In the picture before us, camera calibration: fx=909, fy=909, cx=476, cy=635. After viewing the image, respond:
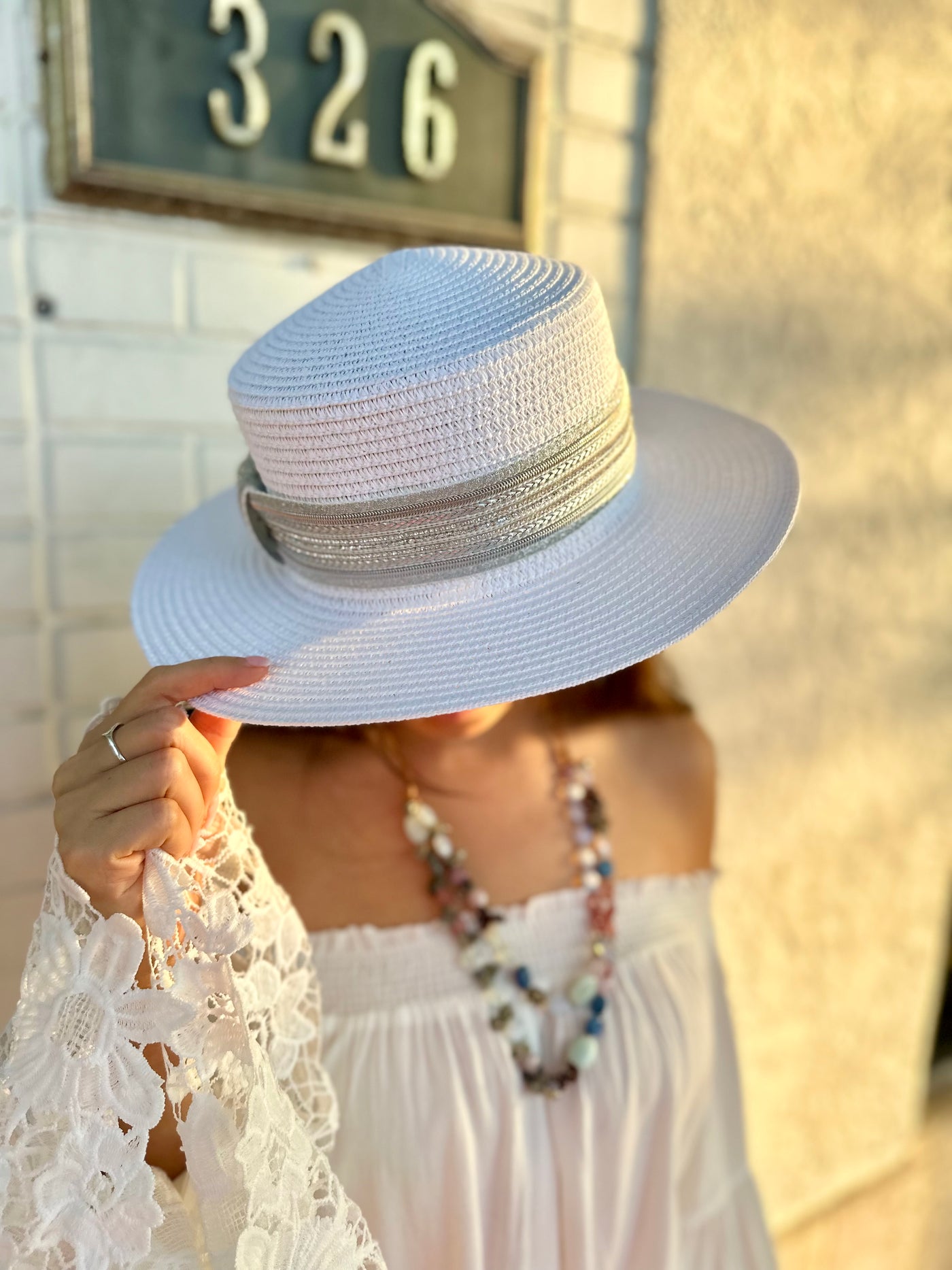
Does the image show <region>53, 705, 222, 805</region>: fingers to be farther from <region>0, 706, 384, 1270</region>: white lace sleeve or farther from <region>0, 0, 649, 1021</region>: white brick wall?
<region>0, 0, 649, 1021</region>: white brick wall

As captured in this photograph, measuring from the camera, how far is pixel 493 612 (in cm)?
57

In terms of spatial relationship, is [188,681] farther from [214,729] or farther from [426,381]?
[426,381]

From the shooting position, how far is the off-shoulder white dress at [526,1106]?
75cm

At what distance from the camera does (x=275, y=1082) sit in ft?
1.89

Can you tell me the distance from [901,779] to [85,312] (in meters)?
1.43

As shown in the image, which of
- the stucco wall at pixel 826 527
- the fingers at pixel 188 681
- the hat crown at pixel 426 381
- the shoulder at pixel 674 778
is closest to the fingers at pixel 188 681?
the fingers at pixel 188 681

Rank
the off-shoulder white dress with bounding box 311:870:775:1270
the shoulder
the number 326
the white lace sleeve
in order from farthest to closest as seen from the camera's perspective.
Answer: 1. the shoulder
2. the number 326
3. the off-shoulder white dress with bounding box 311:870:775:1270
4. the white lace sleeve

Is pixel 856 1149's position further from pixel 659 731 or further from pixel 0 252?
pixel 0 252

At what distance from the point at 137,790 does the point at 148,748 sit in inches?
1.0

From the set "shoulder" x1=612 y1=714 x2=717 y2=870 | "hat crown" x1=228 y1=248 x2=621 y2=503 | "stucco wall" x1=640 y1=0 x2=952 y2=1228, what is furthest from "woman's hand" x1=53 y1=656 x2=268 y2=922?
"stucco wall" x1=640 y1=0 x2=952 y2=1228

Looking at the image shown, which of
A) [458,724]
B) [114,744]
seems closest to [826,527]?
[458,724]

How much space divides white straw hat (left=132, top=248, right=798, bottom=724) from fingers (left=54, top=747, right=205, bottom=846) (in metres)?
0.05

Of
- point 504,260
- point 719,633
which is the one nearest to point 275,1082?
point 504,260

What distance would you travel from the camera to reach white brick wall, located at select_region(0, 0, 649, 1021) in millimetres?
842
